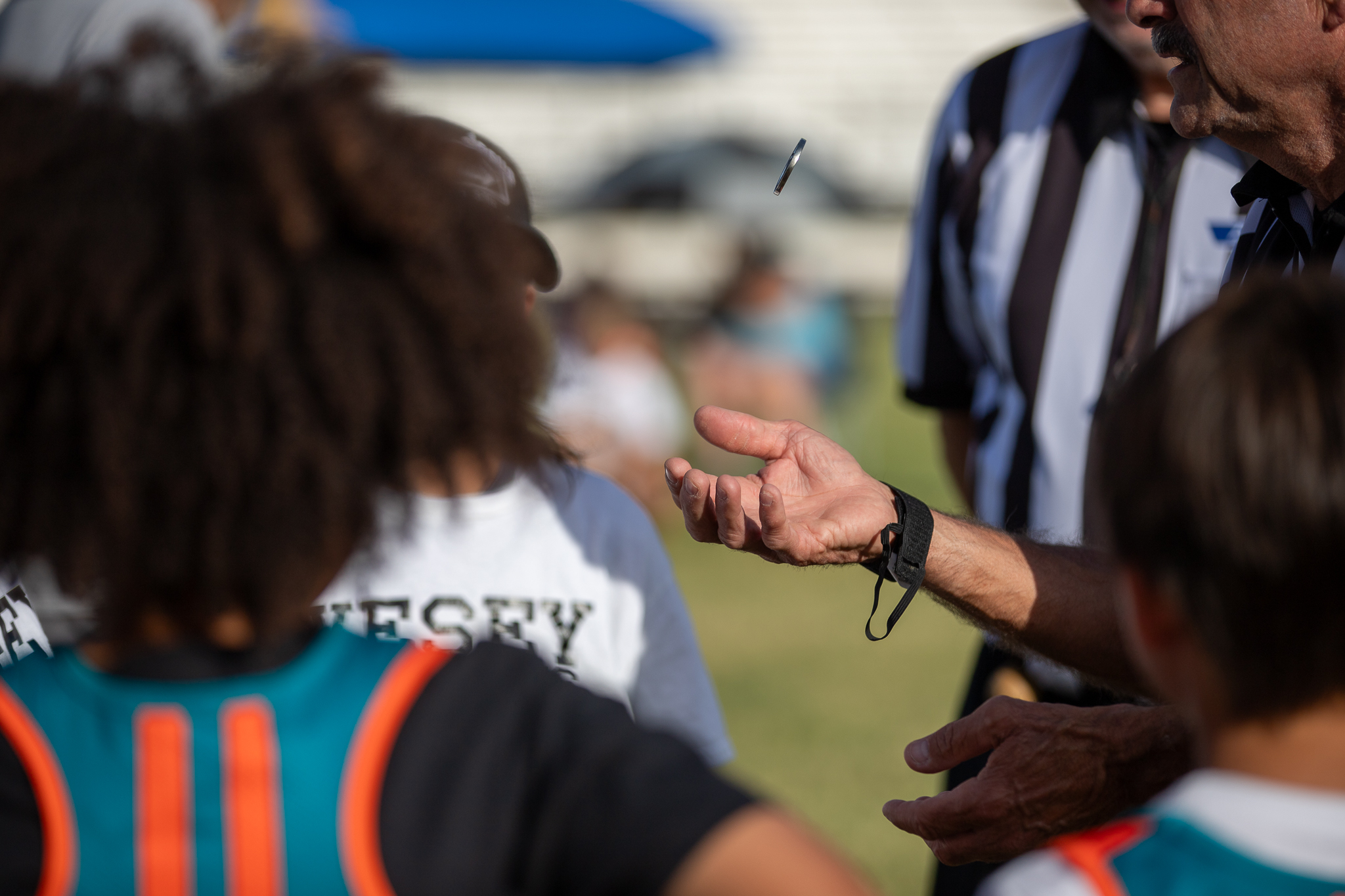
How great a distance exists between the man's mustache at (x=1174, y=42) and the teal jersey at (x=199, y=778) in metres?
1.63

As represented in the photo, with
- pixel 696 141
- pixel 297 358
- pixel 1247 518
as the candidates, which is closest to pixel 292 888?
pixel 297 358

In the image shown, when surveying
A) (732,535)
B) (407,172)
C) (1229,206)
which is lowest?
(732,535)

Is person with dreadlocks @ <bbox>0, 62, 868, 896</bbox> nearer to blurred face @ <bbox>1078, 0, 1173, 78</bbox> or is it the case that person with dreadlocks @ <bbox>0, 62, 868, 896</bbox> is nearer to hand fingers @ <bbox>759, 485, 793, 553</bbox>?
hand fingers @ <bbox>759, 485, 793, 553</bbox>

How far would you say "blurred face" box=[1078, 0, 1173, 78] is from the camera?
2.87 m

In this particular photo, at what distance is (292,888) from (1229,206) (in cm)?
245

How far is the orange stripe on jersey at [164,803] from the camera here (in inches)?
46.1

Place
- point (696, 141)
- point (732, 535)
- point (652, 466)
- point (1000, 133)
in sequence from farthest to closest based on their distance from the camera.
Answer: point (696, 141) < point (652, 466) < point (1000, 133) < point (732, 535)

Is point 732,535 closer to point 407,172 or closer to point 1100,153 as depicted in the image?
point 407,172

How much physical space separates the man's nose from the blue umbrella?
8884 mm

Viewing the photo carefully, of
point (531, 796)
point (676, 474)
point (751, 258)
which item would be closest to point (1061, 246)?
point (676, 474)

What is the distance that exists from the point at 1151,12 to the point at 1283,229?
0.42 metres

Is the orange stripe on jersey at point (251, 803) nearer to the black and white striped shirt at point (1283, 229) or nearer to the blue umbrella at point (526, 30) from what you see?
the black and white striped shirt at point (1283, 229)

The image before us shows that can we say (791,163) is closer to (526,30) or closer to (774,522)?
(774,522)

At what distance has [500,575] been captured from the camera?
2273 mm
